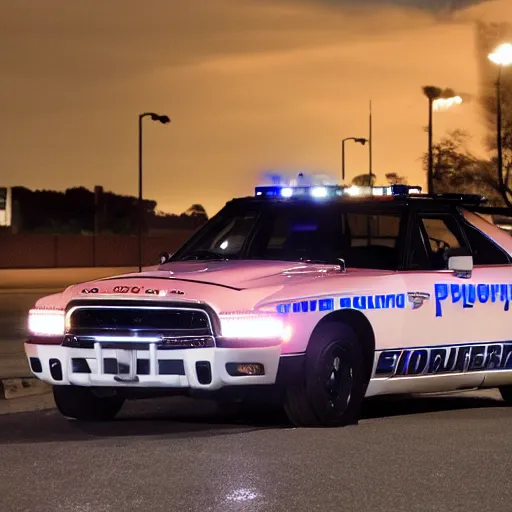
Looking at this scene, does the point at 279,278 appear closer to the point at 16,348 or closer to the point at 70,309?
the point at 70,309

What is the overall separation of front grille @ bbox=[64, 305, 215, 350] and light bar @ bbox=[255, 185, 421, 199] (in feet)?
7.34

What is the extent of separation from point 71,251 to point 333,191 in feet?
244

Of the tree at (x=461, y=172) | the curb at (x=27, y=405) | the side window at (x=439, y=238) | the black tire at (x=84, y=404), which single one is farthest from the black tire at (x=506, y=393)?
the tree at (x=461, y=172)

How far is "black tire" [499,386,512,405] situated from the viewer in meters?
10.8

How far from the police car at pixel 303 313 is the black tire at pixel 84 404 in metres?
0.01

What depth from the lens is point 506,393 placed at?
1091 cm

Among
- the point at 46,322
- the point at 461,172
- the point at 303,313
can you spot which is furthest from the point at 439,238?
the point at 461,172

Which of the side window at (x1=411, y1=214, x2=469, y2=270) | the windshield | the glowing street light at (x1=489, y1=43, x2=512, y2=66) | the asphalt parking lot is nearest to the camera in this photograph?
the asphalt parking lot

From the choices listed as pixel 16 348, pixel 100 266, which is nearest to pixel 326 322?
pixel 16 348

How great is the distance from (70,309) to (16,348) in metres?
7.31

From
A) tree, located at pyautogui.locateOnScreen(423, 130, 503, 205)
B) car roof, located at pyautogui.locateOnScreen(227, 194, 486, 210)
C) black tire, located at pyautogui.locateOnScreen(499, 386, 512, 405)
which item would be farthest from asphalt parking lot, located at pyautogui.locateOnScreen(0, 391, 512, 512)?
tree, located at pyautogui.locateOnScreen(423, 130, 503, 205)

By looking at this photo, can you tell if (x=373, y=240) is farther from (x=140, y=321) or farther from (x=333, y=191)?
(x=140, y=321)

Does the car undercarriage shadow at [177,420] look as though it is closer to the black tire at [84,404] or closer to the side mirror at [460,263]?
the black tire at [84,404]

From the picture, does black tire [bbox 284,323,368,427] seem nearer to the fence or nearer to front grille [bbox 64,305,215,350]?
front grille [bbox 64,305,215,350]
